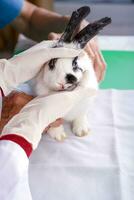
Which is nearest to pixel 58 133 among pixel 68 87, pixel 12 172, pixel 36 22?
pixel 68 87

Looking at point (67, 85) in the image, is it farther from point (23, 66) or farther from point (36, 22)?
point (36, 22)

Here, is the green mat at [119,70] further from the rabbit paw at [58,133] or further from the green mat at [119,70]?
the rabbit paw at [58,133]

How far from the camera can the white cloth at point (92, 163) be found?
0.51m

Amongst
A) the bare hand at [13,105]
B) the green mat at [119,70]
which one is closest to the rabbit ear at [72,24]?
the bare hand at [13,105]

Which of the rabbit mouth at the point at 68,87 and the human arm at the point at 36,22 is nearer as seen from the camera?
the rabbit mouth at the point at 68,87

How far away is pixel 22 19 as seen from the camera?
0.97 meters

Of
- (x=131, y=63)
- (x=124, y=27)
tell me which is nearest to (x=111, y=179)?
(x=131, y=63)

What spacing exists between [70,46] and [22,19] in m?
0.46

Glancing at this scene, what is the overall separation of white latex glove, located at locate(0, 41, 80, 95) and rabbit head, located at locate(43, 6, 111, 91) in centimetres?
2

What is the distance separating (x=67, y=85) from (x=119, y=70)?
322 mm

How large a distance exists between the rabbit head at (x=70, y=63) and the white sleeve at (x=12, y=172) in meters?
0.16

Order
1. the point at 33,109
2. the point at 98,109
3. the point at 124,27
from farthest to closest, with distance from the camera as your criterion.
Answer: the point at 124,27, the point at 98,109, the point at 33,109

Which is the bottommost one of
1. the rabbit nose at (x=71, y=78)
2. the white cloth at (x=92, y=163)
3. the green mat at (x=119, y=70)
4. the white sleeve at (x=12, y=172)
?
the white cloth at (x=92, y=163)

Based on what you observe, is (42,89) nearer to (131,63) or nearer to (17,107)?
(17,107)
